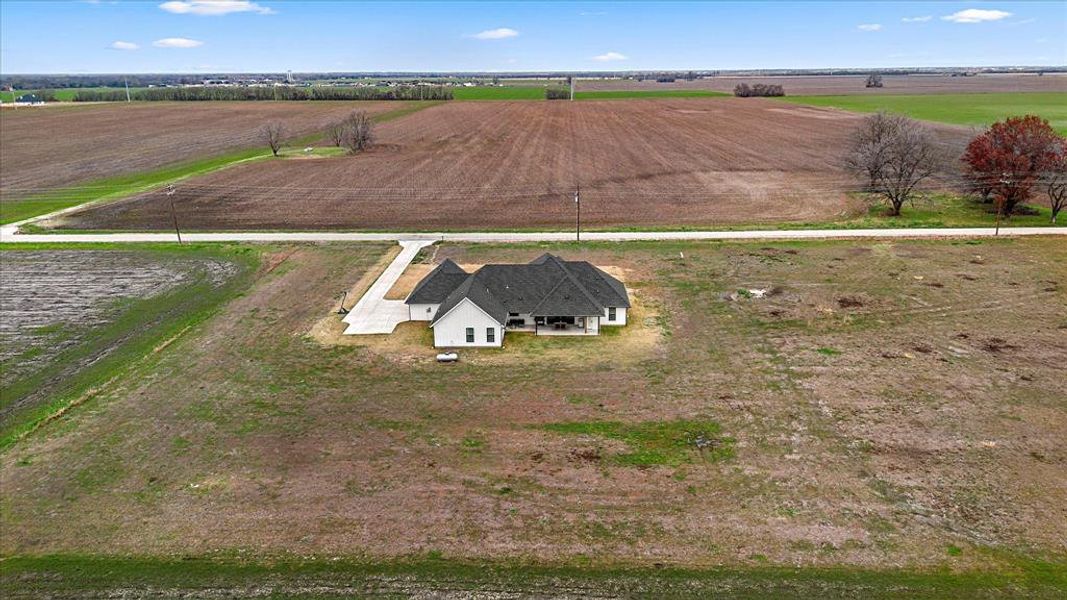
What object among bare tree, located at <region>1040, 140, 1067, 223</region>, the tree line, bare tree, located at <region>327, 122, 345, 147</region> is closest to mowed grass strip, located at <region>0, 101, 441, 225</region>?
bare tree, located at <region>327, 122, 345, 147</region>

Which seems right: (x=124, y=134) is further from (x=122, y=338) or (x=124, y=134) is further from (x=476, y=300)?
(x=476, y=300)

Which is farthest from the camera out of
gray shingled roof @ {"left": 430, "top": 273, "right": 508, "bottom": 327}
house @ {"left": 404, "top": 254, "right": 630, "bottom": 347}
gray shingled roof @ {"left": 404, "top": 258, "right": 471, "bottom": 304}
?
gray shingled roof @ {"left": 404, "top": 258, "right": 471, "bottom": 304}

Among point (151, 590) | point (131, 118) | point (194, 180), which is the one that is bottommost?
point (151, 590)

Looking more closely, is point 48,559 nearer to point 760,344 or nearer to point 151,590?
point 151,590

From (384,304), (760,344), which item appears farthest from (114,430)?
(760,344)

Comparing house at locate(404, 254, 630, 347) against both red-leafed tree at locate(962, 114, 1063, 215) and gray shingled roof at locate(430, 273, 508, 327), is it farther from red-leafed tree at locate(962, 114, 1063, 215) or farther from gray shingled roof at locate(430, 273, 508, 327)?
red-leafed tree at locate(962, 114, 1063, 215)

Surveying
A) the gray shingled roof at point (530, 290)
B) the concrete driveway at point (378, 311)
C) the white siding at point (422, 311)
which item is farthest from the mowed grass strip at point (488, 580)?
the white siding at point (422, 311)

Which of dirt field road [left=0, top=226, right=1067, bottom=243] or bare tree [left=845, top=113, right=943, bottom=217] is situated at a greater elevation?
bare tree [left=845, top=113, right=943, bottom=217]
